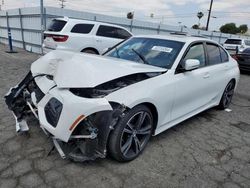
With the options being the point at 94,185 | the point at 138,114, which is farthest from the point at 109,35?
the point at 94,185

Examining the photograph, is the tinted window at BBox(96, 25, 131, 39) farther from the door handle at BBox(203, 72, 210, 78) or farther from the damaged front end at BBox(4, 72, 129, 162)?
the damaged front end at BBox(4, 72, 129, 162)

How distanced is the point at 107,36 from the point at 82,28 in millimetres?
1157

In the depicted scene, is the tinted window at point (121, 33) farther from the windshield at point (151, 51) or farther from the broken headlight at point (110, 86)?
the broken headlight at point (110, 86)

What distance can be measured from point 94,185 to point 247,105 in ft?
16.7

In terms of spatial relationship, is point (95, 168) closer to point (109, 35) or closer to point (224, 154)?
point (224, 154)

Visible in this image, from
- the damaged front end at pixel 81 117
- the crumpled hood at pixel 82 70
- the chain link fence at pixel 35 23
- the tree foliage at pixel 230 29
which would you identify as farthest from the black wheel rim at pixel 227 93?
the tree foliage at pixel 230 29

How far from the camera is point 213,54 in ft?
15.0

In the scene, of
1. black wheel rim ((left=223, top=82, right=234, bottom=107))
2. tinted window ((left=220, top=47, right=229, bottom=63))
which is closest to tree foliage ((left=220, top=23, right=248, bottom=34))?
black wheel rim ((left=223, top=82, right=234, bottom=107))

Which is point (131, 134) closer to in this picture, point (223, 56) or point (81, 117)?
point (81, 117)

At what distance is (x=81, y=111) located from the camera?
7.79 feet

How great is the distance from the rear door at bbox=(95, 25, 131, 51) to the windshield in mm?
4976

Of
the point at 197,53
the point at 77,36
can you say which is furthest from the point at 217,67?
the point at 77,36

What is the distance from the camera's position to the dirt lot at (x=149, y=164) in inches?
99.6

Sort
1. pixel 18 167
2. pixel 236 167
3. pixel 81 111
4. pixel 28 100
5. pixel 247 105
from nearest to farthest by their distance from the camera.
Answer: pixel 81 111 < pixel 18 167 < pixel 236 167 < pixel 28 100 < pixel 247 105
